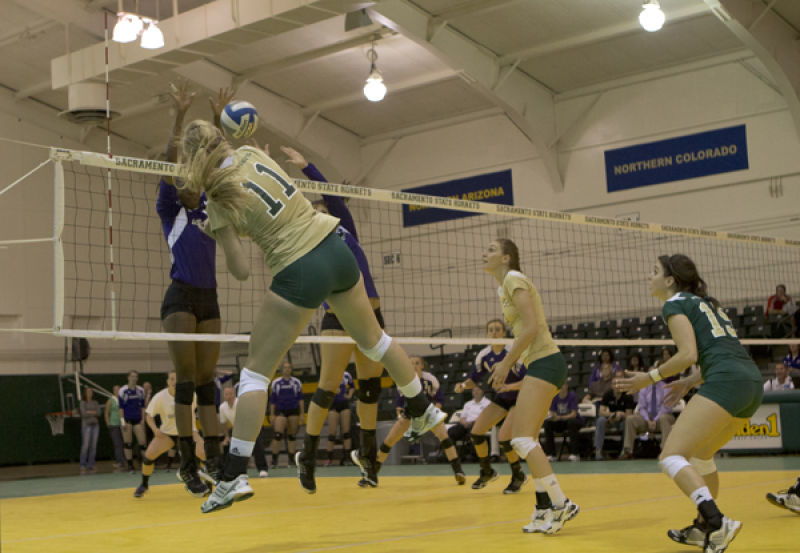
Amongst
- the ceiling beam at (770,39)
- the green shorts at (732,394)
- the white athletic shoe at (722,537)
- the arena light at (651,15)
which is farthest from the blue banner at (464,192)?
the white athletic shoe at (722,537)

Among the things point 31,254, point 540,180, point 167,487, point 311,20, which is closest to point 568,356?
point 540,180

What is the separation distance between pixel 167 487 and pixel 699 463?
5.62 metres

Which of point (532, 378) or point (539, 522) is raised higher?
point (532, 378)

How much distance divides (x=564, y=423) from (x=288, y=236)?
10.1 m

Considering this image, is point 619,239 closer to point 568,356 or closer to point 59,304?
point 568,356

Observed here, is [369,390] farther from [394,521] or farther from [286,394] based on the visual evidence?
[286,394]

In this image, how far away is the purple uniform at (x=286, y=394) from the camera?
1537cm

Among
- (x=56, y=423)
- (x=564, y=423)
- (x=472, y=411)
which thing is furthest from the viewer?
(x=56, y=423)

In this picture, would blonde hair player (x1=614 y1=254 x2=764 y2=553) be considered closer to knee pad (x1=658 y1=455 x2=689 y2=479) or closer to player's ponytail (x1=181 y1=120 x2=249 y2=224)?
knee pad (x1=658 y1=455 x2=689 y2=479)

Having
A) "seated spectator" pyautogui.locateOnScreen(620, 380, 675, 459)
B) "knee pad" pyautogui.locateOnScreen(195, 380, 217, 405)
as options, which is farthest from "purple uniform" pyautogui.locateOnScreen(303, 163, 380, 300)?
"seated spectator" pyautogui.locateOnScreen(620, 380, 675, 459)

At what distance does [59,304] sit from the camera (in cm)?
568

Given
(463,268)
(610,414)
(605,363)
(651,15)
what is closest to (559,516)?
(610,414)

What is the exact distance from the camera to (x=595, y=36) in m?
17.2

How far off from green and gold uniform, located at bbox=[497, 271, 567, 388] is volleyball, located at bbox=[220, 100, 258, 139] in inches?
68.7
